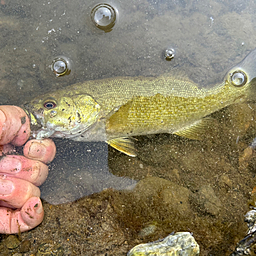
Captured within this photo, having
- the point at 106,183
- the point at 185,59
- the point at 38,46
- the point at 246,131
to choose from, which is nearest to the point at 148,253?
the point at 106,183

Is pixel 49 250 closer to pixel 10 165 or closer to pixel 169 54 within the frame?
pixel 10 165

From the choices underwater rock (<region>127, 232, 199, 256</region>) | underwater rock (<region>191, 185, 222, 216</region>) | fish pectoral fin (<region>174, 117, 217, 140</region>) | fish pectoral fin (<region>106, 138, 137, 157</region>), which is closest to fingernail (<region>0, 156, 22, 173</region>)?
fish pectoral fin (<region>106, 138, 137, 157</region>)

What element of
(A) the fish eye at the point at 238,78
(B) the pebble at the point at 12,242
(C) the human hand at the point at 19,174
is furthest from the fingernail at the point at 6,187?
(A) the fish eye at the point at 238,78

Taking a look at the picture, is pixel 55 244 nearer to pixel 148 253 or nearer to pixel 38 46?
pixel 148 253

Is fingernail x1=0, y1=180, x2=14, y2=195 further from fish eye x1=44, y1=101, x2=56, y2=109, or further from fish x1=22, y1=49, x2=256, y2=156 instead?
fish eye x1=44, y1=101, x2=56, y2=109

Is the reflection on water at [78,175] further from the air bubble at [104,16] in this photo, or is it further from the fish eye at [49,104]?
the air bubble at [104,16]

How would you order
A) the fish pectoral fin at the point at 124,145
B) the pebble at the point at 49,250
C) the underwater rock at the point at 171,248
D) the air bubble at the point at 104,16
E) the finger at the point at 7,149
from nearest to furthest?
the underwater rock at the point at 171,248, the pebble at the point at 49,250, the finger at the point at 7,149, the fish pectoral fin at the point at 124,145, the air bubble at the point at 104,16

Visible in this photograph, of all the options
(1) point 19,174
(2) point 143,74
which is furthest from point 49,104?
(2) point 143,74
